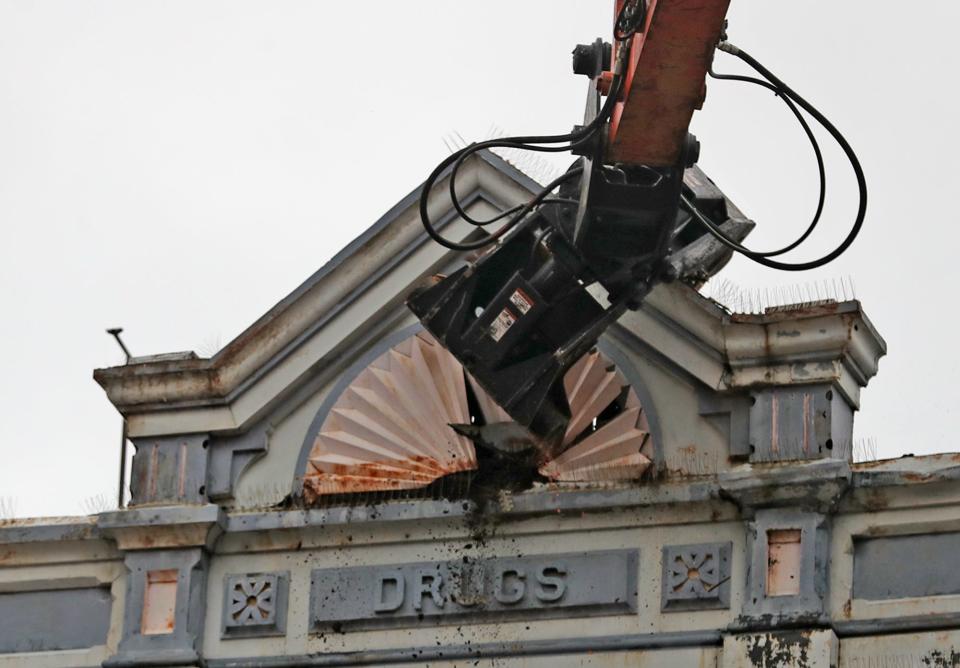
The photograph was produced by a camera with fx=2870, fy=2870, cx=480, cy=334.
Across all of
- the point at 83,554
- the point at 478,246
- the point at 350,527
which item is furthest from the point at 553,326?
the point at 83,554

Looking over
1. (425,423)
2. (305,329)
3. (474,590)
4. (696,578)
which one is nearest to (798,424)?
(696,578)

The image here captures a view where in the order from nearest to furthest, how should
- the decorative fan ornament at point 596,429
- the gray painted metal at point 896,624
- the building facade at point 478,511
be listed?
the gray painted metal at point 896,624 → the building facade at point 478,511 → the decorative fan ornament at point 596,429

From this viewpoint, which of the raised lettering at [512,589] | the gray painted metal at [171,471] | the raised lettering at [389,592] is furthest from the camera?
the gray painted metal at [171,471]

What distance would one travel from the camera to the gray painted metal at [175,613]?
19.0 m

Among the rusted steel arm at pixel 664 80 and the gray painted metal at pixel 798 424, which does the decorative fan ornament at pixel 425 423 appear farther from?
the rusted steel arm at pixel 664 80

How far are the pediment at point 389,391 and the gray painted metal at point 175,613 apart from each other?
43cm

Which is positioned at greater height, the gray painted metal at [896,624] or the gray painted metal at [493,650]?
the gray painted metal at [896,624]

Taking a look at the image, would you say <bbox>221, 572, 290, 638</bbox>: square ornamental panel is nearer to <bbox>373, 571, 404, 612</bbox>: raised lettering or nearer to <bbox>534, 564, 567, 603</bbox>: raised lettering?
<bbox>373, 571, 404, 612</bbox>: raised lettering

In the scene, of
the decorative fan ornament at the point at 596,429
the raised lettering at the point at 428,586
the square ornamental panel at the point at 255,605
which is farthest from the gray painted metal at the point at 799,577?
the square ornamental panel at the point at 255,605

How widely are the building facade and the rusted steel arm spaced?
5.86 feet

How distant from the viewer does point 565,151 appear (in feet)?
56.2

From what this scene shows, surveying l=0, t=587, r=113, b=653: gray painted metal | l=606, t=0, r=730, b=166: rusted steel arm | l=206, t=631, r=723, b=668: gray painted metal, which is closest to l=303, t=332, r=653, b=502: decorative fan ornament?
l=206, t=631, r=723, b=668: gray painted metal

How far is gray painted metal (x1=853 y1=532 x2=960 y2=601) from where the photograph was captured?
1741 centimetres

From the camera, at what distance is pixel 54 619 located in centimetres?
1958
